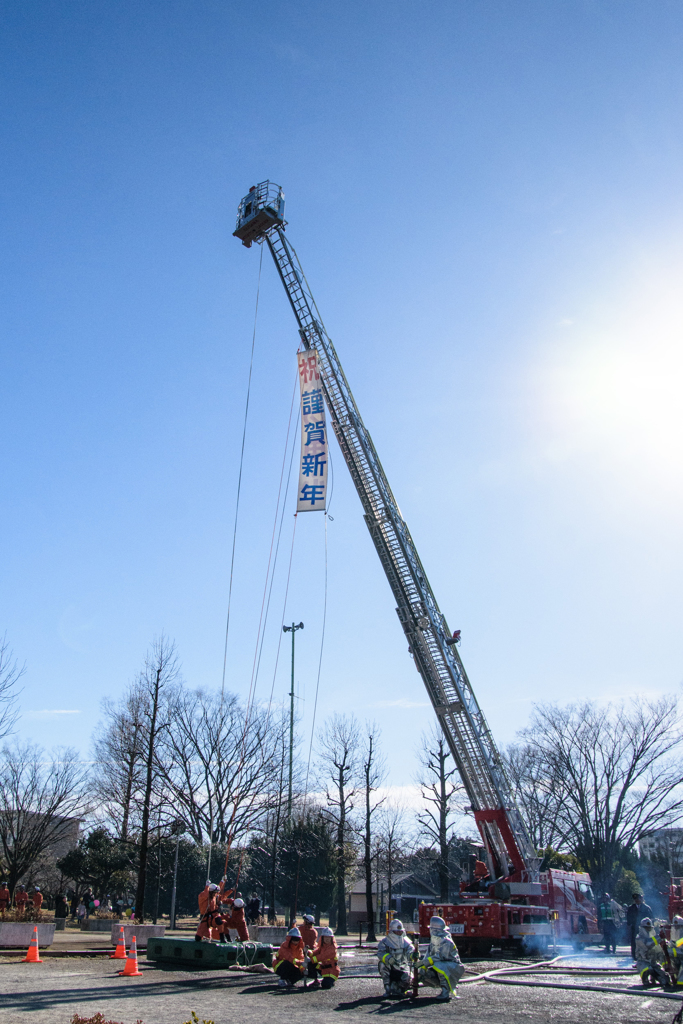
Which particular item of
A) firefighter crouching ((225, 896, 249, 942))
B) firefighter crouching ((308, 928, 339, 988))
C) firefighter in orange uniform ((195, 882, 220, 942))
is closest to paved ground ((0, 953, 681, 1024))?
firefighter crouching ((308, 928, 339, 988))

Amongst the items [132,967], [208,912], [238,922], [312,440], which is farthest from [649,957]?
[312,440]

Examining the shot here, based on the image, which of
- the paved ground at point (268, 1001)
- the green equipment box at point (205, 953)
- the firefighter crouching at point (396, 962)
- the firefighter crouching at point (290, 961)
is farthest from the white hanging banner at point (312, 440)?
the paved ground at point (268, 1001)

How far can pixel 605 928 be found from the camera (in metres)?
21.5

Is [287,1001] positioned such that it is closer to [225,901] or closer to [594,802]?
[225,901]

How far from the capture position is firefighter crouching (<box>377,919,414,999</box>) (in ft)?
39.0

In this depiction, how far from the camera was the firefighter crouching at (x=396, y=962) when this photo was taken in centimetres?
1189

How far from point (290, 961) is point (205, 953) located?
247 centimetres

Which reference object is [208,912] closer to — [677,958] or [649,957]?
[649,957]

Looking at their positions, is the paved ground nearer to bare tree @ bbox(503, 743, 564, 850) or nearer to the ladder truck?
the ladder truck

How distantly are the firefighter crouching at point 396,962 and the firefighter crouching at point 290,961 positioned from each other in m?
1.98

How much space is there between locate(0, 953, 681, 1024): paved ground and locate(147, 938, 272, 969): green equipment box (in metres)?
0.29

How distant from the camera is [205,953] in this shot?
14.8 meters

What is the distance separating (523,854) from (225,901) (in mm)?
8988

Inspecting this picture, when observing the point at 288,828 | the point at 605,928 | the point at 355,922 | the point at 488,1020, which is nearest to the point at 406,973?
the point at 488,1020
